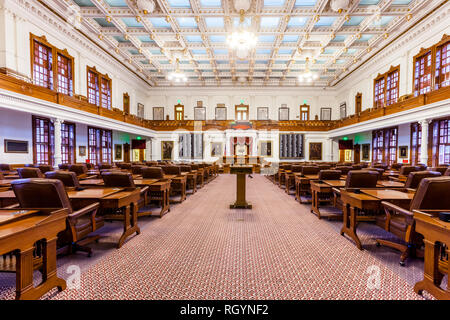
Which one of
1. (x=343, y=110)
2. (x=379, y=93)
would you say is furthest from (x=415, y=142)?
(x=343, y=110)

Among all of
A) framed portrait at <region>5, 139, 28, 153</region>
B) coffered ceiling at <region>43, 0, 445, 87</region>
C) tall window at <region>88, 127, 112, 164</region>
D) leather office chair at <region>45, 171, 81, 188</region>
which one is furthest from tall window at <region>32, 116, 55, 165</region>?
leather office chair at <region>45, 171, 81, 188</region>

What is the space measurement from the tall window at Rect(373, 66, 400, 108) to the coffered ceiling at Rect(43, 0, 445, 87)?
190cm

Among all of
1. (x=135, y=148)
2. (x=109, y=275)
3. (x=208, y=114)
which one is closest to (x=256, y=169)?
(x=208, y=114)

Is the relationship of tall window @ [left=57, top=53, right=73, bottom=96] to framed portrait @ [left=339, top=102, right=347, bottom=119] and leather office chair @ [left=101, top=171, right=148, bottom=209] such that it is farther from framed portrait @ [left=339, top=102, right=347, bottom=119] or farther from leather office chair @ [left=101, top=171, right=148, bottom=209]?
framed portrait @ [left=339, top=102, right=347, bottom=119]

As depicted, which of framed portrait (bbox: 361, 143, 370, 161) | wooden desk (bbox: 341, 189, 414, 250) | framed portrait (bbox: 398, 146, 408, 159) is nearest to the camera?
wooden desk (bbox: 341, 189, 414, 250)

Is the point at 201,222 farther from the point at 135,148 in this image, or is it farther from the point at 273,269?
the point at 135,148

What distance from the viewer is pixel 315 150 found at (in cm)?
1977

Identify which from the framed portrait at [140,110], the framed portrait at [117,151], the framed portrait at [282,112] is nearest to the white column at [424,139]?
the framed portrait at [282,112]

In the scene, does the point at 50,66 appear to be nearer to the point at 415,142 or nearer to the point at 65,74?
the point at 65,74

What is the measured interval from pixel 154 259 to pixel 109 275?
56cm

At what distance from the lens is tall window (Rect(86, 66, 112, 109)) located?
13.8m

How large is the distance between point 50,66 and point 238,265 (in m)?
13.8

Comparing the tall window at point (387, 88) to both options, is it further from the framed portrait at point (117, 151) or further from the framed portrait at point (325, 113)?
the framed portrait at point (117, 151)

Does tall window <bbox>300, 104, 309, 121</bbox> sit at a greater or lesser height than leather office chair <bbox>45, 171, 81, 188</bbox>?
greater
